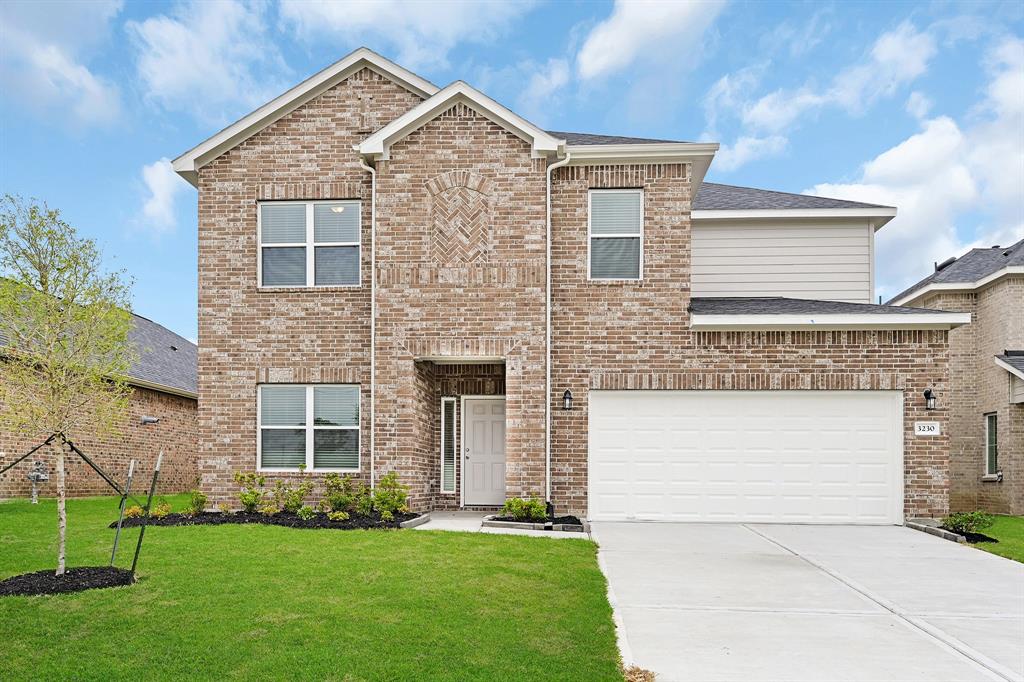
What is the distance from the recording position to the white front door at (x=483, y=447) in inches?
563

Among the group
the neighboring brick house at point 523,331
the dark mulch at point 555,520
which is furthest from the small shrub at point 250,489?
the dark mulch at point 555,520

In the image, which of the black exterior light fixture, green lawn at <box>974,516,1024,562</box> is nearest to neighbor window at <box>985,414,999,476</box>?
green lawn at <box>974,516,1024,562</box>

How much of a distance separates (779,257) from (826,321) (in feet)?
11.3

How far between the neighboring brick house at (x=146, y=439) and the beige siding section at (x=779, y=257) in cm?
1268

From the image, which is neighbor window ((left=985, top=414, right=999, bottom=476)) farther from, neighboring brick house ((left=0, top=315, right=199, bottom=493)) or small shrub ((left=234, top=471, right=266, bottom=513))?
neighboring brick house ((left=0, top=315, right=199, bottom=493))

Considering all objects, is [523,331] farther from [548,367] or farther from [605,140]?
[605,140]

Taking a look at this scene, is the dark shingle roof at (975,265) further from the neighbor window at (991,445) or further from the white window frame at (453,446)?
the white window frame at (453,446)

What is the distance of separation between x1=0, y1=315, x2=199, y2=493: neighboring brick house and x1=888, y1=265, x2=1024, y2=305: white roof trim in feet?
61.9

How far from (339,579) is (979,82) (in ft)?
70.9

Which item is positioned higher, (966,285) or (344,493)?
(966,285)

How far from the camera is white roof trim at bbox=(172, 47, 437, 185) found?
13.7m

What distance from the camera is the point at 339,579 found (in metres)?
7.62

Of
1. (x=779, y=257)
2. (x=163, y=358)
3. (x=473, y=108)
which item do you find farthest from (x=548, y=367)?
(x=163, y=358)

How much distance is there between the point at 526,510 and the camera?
12109mm
